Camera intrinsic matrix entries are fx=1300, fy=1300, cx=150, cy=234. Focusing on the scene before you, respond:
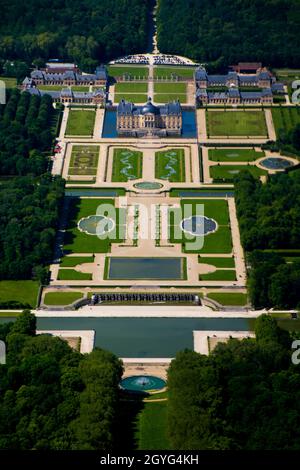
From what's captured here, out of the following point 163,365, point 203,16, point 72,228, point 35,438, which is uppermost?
point 203,16

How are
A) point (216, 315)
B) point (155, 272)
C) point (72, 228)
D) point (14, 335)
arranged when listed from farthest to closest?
point (72, 228)
point (155, 272)
point (216, 315)
point (14, 335)

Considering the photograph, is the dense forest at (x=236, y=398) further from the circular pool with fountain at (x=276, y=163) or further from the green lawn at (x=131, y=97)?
the green lawn at (x=131, y=97)

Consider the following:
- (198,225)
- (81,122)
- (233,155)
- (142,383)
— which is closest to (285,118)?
(233,155)

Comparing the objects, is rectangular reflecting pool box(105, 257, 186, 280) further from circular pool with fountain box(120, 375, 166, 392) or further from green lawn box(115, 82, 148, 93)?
green lawn box(115, 82, 148, 93)

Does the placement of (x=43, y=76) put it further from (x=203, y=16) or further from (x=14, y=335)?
(x=14, y=335)

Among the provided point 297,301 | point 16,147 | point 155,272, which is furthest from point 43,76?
point 297,301

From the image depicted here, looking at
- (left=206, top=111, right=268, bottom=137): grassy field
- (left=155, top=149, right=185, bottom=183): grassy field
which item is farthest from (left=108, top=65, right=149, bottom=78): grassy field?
(left=155, top=149, right=185, bottom=183): grassy field

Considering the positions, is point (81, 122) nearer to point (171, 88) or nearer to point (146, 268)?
point (171, 88)
